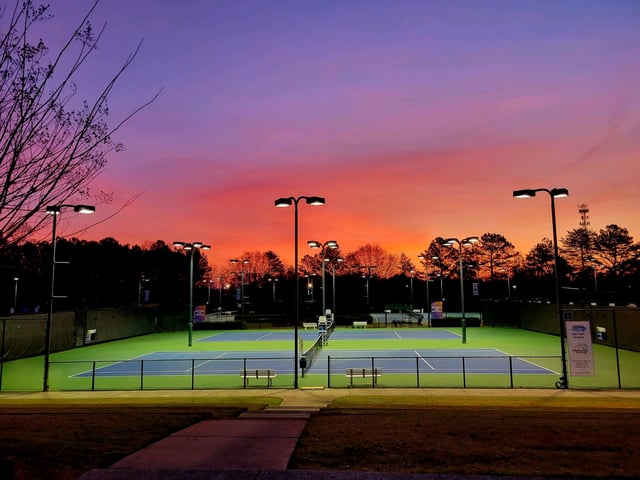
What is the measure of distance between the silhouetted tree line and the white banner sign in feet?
200

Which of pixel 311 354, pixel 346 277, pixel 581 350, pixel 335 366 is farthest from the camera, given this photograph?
pixel 346 277

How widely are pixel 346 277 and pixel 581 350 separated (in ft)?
386

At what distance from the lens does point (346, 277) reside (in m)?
137

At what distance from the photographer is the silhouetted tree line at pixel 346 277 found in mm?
101562

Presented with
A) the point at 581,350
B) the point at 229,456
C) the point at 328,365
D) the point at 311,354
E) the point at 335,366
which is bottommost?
the point at 335,366

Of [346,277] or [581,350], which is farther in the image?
[346,277]

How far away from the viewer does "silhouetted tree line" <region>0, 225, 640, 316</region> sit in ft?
333

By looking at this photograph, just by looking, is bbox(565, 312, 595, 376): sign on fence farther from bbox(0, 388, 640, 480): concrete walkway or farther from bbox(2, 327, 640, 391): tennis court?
bbox(0, 388, 640, 480): concrete walkway

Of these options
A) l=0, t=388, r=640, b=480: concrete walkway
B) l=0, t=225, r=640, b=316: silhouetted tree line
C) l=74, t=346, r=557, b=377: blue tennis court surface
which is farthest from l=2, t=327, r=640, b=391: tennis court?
l=0, t=225, r=640, b=316: silhouetted tree line

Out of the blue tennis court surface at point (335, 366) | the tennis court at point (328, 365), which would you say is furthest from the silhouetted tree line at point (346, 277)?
the blue tennis court surface at point (335, 366)

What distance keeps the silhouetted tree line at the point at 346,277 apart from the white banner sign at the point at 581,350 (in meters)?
60.9

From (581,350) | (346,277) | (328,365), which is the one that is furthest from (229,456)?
(346,277)

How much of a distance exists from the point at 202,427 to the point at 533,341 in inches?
1590

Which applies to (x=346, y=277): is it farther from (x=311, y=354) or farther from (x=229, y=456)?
(x=229, y=456)
